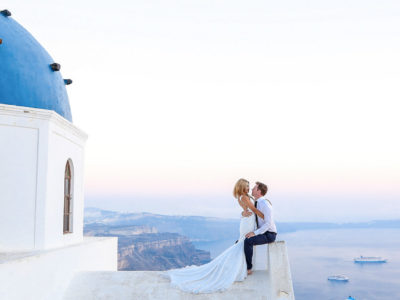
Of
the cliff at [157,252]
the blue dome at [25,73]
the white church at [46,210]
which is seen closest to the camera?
the white church at [46,210]

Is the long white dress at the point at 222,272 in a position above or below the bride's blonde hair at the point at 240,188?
below

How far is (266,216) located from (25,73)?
4.85 meters

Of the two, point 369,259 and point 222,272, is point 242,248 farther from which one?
point 369,259

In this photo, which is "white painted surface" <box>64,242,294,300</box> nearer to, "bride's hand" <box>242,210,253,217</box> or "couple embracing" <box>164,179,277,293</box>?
"couple embracing" <box>164,179,277,293</box>

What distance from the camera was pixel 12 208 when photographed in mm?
7312

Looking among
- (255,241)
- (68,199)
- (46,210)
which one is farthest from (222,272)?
(68,199)

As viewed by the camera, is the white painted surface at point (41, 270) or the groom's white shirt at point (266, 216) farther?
the groom's white shirt at point (266, 216)

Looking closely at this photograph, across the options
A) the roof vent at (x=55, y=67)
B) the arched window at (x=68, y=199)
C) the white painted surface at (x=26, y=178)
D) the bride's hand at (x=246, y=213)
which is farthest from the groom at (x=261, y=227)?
the roof vent at (x=55, y=67)

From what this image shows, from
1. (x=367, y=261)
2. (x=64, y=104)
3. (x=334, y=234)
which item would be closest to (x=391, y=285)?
(x=367, y=261)

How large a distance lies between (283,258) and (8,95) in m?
5.07

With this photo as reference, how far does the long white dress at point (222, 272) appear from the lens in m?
6.17

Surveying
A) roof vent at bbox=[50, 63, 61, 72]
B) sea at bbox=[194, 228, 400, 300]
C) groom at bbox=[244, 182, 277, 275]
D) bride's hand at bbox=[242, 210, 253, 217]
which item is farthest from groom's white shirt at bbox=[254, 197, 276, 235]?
sea at bbox=[194, 228, 400, 300]

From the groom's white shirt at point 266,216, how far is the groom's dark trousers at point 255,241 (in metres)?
0.05

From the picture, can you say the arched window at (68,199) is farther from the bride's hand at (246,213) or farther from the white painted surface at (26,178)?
the bride's hand at (246,213)
